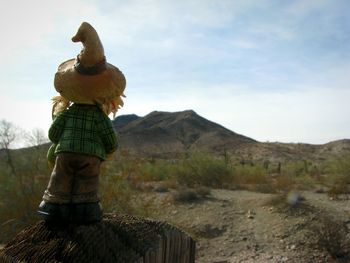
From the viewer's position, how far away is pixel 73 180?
3867 millimetres

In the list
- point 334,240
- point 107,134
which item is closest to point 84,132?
point 107,134

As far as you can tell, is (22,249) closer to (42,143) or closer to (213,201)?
(42,143)

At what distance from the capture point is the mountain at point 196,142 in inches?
2004

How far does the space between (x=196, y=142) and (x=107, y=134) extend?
5666 cm

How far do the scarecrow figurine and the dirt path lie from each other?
8.31 meters

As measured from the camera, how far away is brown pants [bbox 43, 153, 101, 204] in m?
3.84

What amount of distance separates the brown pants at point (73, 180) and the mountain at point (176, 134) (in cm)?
4912

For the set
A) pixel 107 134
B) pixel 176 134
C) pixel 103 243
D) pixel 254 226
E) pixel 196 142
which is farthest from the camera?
pixel 176 134

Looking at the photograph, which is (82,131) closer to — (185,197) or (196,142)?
(185,197)

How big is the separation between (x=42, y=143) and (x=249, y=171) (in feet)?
35.0

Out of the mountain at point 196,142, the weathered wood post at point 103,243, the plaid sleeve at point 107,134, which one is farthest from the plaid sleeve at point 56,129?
the mountain at point 196,142

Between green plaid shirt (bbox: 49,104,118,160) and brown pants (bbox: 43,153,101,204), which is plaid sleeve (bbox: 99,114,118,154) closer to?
green plaid shirt (bbox: 49,104,118,160)

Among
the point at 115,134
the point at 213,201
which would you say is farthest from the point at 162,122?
the point at 115,134

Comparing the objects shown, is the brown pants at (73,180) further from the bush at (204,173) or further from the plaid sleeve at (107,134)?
the bush at (204,173)
